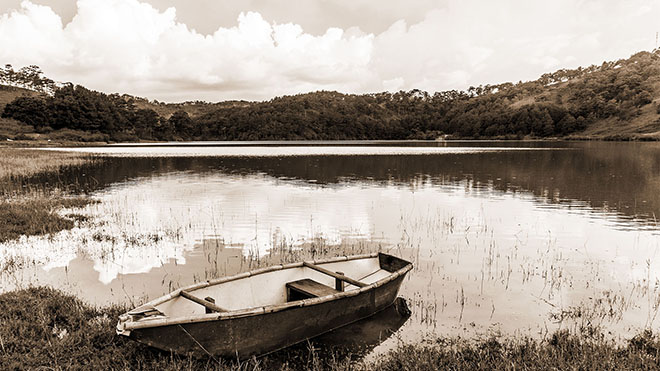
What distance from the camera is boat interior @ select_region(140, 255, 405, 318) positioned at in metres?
8.26

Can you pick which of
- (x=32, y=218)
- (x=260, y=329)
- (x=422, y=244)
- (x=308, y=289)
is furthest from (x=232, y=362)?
(x=32, y=218)

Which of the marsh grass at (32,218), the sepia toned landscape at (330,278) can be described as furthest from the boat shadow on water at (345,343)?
the marsh grass at (32,218)

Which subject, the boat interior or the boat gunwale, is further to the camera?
the boat interior

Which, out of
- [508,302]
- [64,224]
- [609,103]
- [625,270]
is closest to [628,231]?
[625,270]

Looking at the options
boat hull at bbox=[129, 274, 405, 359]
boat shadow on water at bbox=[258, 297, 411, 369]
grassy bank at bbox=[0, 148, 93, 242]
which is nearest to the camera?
boat hull at bbox=[129, 274, 405, 359]

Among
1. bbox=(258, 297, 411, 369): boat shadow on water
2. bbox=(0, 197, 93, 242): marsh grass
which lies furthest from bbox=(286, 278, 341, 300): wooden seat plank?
bbox=(0, 197, 93, 242): marsh grass

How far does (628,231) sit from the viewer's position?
64.7ft

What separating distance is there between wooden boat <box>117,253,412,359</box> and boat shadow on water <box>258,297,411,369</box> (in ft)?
0.57

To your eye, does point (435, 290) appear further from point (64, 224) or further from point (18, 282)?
point (64, 224)

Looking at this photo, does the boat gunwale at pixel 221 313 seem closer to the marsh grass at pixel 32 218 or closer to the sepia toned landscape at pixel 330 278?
the sepia toned landscape at pixel 330 278

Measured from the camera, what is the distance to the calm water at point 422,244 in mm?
11398

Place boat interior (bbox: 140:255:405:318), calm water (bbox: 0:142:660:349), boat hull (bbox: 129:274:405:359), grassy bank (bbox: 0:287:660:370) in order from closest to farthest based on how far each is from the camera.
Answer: boat hull (bbox: 129:274:405:359)
grassy bank (bbox: 0:287:660:370)
boat interior (bbox: 140:255:405:318)
calm water (bbox: 0:142:660:349)

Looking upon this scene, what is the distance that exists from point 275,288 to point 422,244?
9.09 m

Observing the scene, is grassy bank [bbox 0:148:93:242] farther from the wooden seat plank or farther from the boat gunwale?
the wooden seat plank
